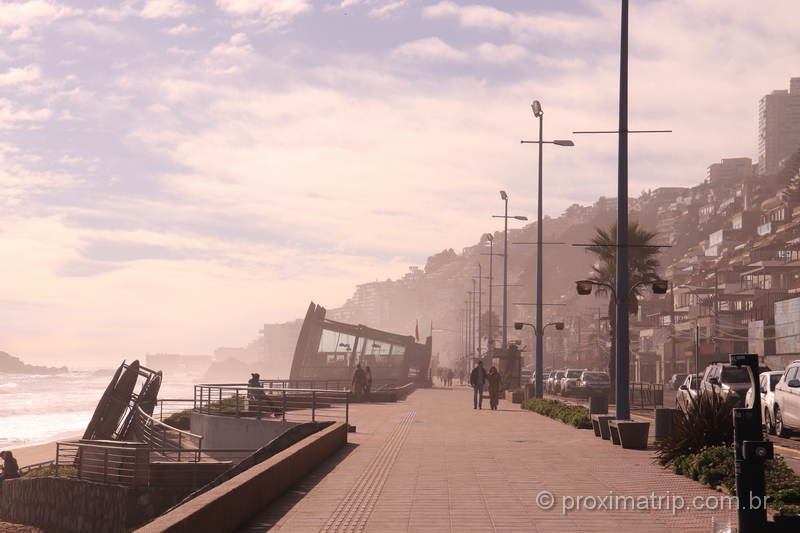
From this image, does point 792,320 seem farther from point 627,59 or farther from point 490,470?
point 490,470

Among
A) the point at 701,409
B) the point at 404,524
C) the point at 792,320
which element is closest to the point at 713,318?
the point at 792,320

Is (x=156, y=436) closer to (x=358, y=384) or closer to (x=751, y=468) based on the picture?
(x=358, y=384)

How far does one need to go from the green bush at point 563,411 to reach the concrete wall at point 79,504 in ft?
33.3

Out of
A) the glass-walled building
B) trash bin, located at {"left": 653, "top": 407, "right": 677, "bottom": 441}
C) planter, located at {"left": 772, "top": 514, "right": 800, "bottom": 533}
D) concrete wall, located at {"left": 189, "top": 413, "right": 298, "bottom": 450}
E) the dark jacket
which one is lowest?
concrete wall, located at {"left": 189, "top": 413, "right": 298, "bottom": 450}

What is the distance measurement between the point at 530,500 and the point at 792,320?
206 ft

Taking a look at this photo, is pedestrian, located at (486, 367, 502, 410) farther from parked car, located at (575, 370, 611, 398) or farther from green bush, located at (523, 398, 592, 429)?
parked car, located at (575, 370, 611, 398)

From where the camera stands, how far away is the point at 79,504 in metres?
25.0

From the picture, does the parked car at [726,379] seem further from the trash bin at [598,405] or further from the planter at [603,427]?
the planter at [603,427]

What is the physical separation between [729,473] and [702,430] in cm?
238

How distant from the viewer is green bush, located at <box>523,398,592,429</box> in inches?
1027

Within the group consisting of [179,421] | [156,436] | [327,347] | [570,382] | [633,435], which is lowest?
[179,421]

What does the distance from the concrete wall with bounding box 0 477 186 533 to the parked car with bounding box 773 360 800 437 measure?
1414 cm

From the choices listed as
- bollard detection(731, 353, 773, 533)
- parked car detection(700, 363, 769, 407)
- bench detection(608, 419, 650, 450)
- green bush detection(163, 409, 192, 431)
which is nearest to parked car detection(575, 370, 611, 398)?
green bush detection(163, 409, 192, 431)

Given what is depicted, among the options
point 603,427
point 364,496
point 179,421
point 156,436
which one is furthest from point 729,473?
point 179,421
